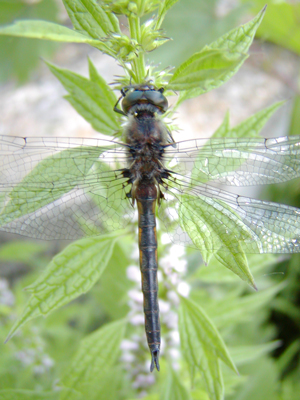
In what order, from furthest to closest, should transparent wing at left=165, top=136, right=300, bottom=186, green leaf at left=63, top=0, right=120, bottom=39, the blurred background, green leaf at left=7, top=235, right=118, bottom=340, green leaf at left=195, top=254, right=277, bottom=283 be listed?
1. the blurred background
2. green leaf at left=195, top=254, right=277, bottom=283
3. transparent wing at left=165, top=136, right=300, bottom=186
4. green leaf at left=7, top=235, right=118, bottom=340
5. green leaf at left=63, top=0, right=120, bottom=39

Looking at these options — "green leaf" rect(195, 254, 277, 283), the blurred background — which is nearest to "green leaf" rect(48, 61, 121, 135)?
the blurred background

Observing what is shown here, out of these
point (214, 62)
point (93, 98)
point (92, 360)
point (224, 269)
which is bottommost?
point (92, 360)

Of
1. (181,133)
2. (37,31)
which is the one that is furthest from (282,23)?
(37,31)

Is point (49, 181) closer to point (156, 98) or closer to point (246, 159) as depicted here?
point (156, 98)

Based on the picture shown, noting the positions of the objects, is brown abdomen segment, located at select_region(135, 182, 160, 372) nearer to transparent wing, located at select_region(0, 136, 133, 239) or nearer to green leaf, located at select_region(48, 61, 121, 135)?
transparent wing, located at select_region(0, 136, 133, 239)

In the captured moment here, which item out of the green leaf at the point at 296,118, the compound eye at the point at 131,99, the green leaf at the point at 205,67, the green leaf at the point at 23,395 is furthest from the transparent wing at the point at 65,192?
the green leaf at the point at 296,118

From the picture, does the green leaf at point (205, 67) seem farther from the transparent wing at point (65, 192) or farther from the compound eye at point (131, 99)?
the transparent wing at point (65, 192)

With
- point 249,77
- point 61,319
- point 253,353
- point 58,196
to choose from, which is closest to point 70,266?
point 58,196
